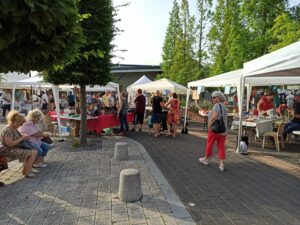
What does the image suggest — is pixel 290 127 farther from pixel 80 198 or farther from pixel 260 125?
pixel 80 198

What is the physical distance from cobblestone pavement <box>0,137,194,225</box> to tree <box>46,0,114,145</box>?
3.07 meters

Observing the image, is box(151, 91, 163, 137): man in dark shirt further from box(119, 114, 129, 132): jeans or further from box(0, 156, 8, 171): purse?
box(0, 156, 8, 171): purse

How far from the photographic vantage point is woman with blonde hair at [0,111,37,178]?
248 inches

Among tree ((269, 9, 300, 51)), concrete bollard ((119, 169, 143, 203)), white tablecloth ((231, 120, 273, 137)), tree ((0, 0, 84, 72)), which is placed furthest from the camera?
tree ((269, 9, 300, 51))

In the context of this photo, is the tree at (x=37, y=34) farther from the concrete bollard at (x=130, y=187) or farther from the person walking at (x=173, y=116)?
the person walking at (x=173, y=116)

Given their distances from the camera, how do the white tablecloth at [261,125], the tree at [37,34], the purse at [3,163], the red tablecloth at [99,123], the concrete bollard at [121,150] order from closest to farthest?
1. the tree at [37,34]
2. the purse at [3,163]
3. the concrete bollard at [121,150]
4. the white tablecloth at [261,125]
5. the red tablecloth at [99,123]

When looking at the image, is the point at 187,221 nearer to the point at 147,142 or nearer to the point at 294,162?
the point at 294,162

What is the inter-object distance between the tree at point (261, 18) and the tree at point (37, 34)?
18.9m

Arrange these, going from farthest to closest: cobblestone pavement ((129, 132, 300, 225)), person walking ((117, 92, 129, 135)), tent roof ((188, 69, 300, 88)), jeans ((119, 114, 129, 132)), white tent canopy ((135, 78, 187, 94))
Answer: white tent canopy ((135, 78, 187, 94))
jeans ((119, 114, 129, 132))
person walking ((117, 92, 129, 135))
tent roof ((188, 69, 300, 88))
cobblestone pavement ((129, 132, 300, 225))

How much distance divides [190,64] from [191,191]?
72.7ft

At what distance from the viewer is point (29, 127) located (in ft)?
23.4

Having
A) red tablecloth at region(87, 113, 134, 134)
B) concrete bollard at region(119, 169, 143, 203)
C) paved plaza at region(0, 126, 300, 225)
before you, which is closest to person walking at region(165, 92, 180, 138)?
red tablecloth at region(87, 113, 134, 134)

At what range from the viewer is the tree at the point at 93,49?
9773 millimetres

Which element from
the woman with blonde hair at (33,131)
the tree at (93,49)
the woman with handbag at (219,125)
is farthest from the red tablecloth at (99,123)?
the woman with handbag at (219,125)
